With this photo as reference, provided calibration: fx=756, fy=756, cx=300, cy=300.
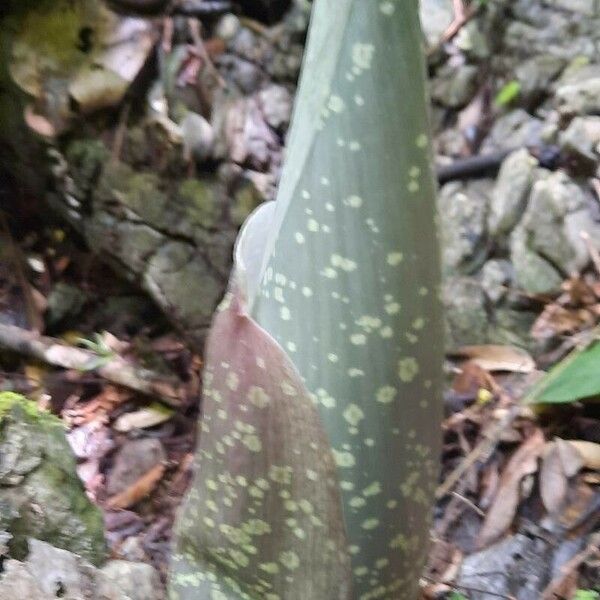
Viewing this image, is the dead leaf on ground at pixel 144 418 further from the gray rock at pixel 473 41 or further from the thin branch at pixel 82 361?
the gray rock at pixel 473 41

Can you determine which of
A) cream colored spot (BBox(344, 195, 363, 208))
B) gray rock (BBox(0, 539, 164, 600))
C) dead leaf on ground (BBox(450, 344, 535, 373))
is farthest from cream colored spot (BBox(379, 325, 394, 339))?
dead leaf on ground (BBox(450, 344, 535, 373))

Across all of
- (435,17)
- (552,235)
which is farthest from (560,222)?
(435,17)

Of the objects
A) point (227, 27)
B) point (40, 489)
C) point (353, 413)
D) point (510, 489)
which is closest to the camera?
point (353, 413)

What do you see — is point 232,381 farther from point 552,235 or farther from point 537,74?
point 537,74

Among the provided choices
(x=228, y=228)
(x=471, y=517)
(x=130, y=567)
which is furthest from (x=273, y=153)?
(x=130, y=567)

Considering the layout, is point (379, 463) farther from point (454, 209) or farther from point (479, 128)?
point (479, 128)

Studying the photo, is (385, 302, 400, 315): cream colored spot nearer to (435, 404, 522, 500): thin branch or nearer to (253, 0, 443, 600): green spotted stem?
(253, 0, 443, 600): green spotted stem
